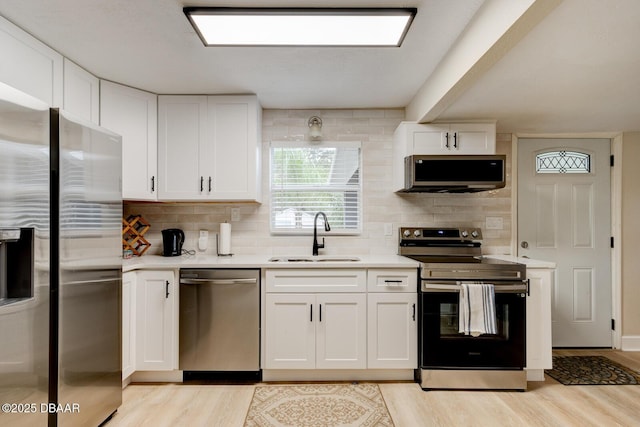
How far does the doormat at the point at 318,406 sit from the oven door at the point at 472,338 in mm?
499

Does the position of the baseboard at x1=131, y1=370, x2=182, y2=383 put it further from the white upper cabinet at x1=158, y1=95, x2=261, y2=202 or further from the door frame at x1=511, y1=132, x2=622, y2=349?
the door frame at x1=511, y1=132, x2=622, y2=349

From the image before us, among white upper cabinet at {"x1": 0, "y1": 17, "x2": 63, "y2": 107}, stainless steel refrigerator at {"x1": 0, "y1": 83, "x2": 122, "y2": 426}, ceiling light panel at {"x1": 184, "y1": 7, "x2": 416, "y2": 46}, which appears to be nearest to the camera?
stainless steel refrigerator at {"x1": 0, "y1": 83, "x2": 122, "y2": 426}

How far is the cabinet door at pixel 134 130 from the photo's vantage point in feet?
8.75

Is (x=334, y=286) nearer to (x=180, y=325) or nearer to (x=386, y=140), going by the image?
(x=180, y=325)

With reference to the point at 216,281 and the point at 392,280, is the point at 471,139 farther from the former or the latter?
the point at 216,281

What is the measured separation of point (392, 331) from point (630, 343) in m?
2.56

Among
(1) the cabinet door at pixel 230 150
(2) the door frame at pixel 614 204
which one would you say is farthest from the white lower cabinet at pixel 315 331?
(2) the door frame at pixel 614 204

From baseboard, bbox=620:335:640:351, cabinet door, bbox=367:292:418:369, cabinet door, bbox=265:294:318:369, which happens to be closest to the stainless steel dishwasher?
cabinet door, bbox=265:294:318:369

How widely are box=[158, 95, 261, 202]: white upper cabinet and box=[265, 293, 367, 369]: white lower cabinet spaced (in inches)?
38.5

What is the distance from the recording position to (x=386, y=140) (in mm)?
3307

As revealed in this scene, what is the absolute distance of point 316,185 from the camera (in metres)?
3.33

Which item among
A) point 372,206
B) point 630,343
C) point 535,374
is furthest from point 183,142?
point 630,343

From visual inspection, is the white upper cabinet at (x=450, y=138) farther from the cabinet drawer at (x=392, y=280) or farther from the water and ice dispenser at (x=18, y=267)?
the water and ice dispenser at (x=18, y=267)

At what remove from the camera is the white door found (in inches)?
134
